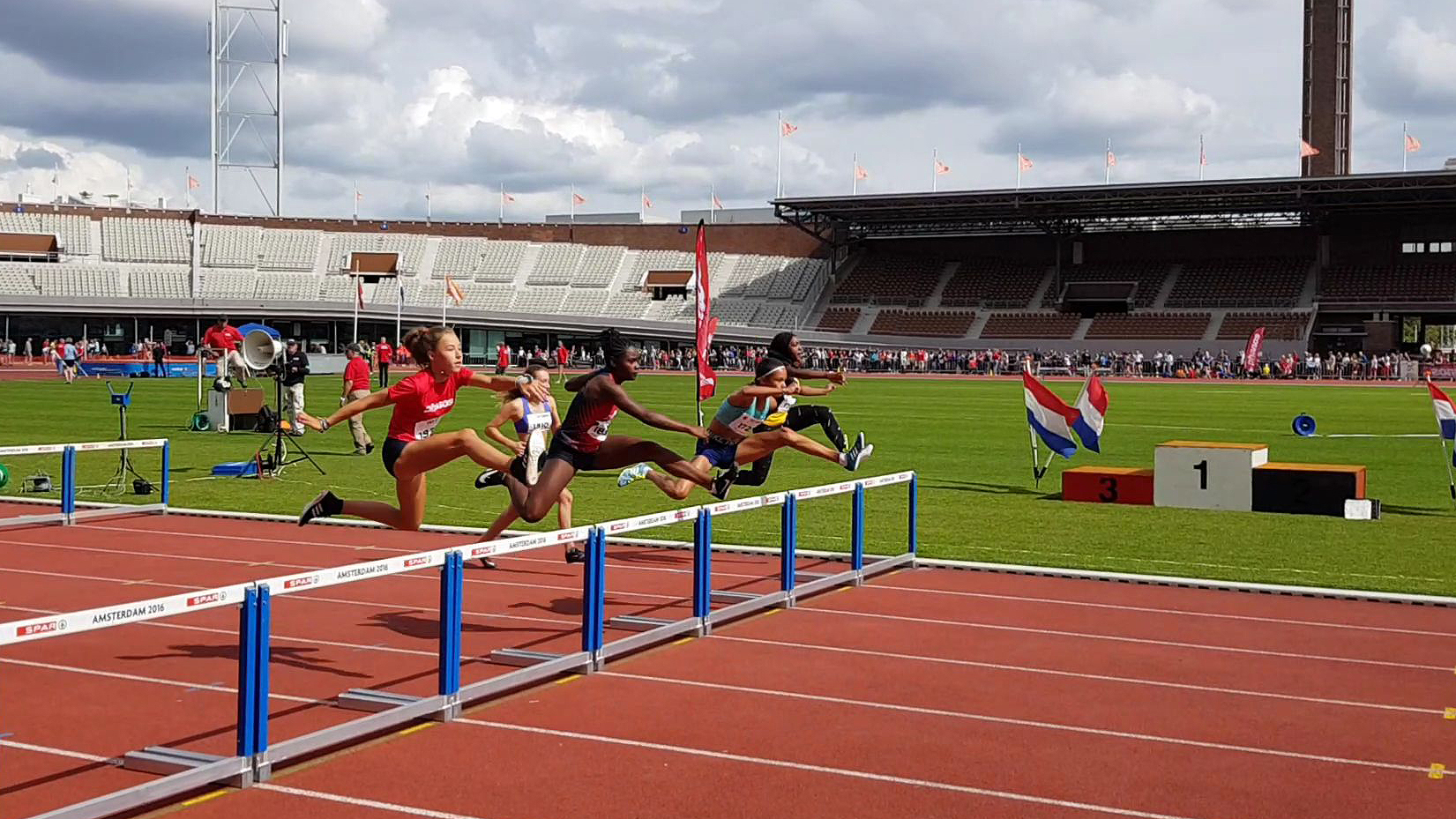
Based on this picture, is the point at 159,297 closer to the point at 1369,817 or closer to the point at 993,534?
the point at 993,534

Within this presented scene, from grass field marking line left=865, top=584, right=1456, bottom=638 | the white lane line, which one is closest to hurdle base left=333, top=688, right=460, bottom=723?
the white lane line

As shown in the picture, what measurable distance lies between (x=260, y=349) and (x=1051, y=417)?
12703 millimetres

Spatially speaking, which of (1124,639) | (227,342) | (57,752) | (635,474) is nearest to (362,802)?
(57,752)

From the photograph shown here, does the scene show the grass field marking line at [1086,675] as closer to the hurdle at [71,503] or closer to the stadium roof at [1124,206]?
the hurdle at [71,503]

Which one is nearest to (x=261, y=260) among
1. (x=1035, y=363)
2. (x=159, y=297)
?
(x=159, y=297)

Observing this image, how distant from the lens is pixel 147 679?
8031mm

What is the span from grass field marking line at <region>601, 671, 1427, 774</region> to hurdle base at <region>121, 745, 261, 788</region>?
104 inches

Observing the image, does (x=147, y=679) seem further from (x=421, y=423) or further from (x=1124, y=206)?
(x=1124, y=206)

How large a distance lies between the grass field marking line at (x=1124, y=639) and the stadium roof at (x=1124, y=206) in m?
57.7

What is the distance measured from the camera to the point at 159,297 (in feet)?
244

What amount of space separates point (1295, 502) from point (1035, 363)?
50840 millimetres

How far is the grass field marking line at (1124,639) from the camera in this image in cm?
884

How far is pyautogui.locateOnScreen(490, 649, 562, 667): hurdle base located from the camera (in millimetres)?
8422

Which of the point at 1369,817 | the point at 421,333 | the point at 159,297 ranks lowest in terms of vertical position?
the point at 1369,817
